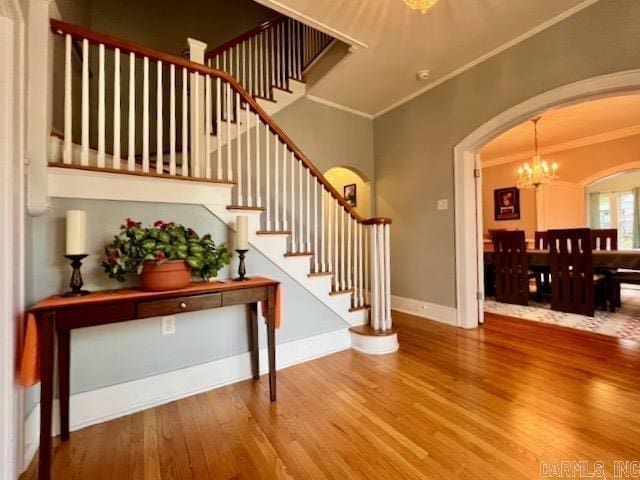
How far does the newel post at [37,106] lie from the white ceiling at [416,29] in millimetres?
1418

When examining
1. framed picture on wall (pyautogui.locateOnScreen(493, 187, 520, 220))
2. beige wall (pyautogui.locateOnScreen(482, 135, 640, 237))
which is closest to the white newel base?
beige wall (pyautogui.locateOnScreen(482, 135, 640, 237))

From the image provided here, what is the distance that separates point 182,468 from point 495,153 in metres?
6.99

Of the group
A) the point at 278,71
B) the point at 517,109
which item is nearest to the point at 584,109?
the point at 517,109

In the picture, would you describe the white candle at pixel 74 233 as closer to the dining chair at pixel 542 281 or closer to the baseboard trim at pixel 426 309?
the baseboard trim at pixel 426 309

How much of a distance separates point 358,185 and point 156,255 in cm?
365

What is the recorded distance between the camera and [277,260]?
226cm

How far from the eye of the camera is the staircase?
170 centimetres

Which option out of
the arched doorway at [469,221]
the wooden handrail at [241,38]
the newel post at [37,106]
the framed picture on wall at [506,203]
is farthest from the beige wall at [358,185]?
the framed picture on wall at [506,203]

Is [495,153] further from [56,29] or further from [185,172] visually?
[56,29]

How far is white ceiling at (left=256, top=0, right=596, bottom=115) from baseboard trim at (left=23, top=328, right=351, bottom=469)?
271cm

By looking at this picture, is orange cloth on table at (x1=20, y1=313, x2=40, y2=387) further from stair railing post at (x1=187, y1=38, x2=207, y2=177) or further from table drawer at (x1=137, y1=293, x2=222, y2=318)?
stair railing post at (x1=187, y1=38, x2=207, y2=177)

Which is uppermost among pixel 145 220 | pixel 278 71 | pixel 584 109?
pixel 278 71

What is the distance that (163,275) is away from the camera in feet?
5.09
